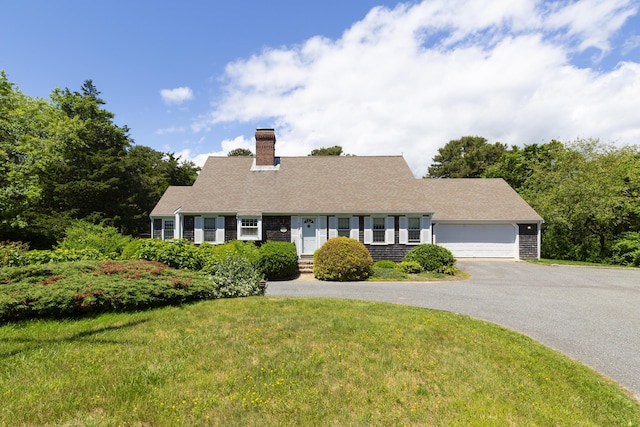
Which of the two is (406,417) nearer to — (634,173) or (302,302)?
(302,302)

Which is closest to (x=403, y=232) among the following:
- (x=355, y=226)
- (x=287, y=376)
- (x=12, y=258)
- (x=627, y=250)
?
(x=355, y=226)

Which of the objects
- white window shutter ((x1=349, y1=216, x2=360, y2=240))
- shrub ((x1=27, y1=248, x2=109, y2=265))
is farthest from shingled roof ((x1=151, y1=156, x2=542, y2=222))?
shrub ((x1=27, y1=248, x2=109, y2=265))

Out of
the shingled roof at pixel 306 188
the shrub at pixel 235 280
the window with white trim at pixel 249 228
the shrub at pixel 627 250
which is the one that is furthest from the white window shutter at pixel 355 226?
the shrub at pixel 627 250

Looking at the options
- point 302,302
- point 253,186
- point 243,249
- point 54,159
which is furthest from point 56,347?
point 54,159

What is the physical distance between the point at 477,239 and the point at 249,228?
629 inches

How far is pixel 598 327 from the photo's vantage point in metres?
7.03

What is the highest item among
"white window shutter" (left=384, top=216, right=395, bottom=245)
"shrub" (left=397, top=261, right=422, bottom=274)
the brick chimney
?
the brick chimney

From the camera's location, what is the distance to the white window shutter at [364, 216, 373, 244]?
57.6 feet

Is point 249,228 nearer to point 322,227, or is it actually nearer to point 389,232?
point 322,227

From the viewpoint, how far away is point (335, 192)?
18.9 metres

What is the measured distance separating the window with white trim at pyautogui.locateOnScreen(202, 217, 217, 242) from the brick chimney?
560cm

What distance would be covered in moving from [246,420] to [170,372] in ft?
5.12

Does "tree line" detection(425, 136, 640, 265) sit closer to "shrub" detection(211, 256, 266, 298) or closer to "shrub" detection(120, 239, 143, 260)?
"shrub" detection(211, 256, 266, 298)

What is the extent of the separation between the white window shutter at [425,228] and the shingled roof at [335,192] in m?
0.64
